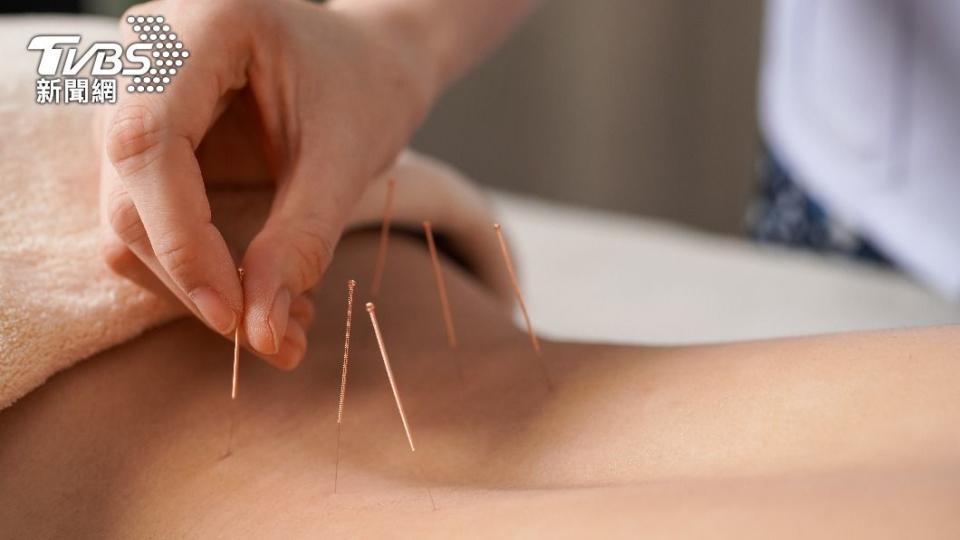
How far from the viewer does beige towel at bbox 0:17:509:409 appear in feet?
2.68

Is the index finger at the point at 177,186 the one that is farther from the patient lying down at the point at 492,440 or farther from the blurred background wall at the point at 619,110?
the blurred background wall at the point at 619,110

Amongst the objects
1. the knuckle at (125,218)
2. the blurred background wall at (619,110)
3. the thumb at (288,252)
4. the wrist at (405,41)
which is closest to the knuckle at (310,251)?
the thumb at (288,252)

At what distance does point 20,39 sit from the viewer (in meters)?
1.12

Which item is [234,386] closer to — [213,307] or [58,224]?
[213,307]

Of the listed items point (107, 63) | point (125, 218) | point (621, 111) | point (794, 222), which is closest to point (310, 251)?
point (125, 218)

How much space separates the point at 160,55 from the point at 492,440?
39cm

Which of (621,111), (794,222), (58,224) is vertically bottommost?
(621,111)

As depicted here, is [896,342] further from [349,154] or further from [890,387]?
[349,154]

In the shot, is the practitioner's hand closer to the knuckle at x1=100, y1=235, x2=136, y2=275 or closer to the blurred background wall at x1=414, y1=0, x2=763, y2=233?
the knuckle at x1=100, y1=235, x2=136, y2=275

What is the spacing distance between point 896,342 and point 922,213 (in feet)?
4.06

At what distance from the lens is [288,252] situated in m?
0.79

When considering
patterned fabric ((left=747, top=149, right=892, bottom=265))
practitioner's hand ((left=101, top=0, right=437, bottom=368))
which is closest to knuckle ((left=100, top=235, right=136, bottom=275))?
practitioner's hand ((left=101, top=0, right=437, bottom=368))

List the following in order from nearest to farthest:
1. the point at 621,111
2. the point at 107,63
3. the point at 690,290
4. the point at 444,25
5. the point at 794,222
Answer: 1. the point at 107,63
2. the point at 444,25
3. the point at 690,290
4. the point at 794,222
5. the point at 621,111

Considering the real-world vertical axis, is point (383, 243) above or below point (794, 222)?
above
